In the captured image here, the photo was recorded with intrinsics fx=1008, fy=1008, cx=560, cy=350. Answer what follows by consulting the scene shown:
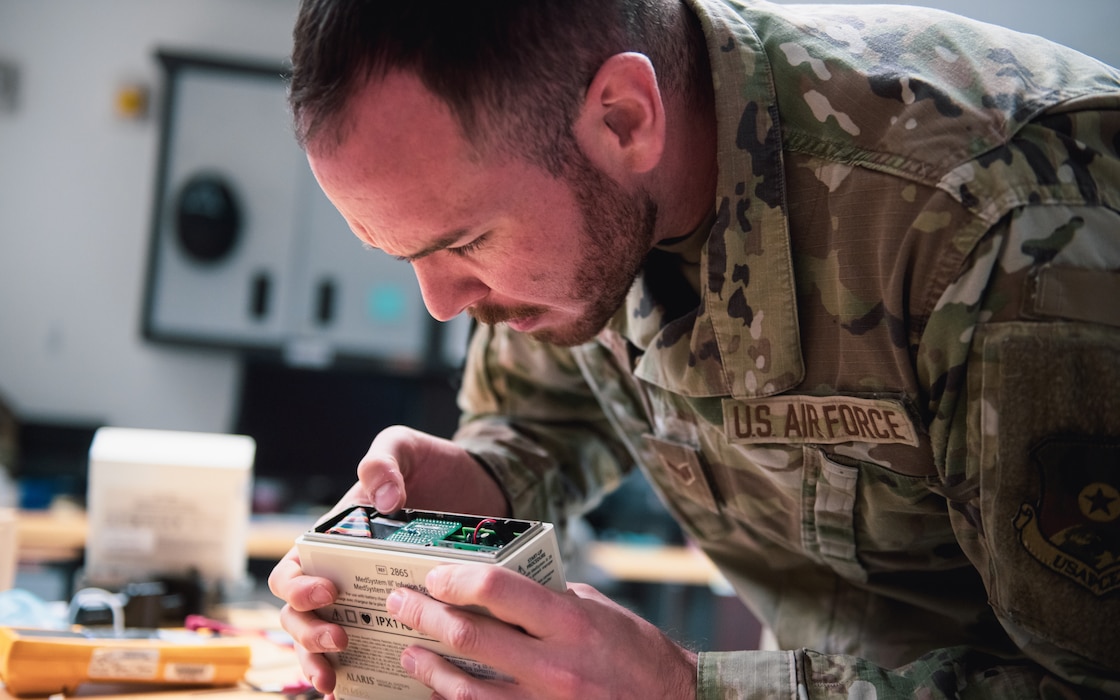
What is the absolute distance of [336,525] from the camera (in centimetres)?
86

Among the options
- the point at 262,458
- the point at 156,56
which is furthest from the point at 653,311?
the point at 156,56

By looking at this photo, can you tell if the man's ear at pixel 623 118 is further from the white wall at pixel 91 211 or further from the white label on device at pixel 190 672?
the white wall at pixel 91 211

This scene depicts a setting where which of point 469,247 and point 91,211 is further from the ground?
point 469,247

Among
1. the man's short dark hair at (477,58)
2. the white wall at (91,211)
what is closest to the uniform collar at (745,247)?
the man's short dark hair at (477,58)

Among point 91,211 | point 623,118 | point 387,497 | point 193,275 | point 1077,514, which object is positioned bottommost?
point 193,275

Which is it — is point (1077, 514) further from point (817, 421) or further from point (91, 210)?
point (91, 210)

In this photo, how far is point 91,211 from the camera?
4.07 meters

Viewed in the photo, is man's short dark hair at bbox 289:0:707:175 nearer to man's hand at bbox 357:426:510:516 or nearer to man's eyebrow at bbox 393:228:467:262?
man's eyebrow at bbox 393:228:467:262

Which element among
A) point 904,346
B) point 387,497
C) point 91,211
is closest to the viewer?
point 904,346

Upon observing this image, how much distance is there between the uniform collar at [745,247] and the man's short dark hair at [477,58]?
0.11m

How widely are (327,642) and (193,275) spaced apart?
330cm

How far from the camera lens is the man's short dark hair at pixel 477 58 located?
805 millimetres

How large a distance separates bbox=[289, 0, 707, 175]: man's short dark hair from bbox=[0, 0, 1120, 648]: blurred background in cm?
268

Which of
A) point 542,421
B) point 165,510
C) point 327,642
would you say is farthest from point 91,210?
point 327,642
